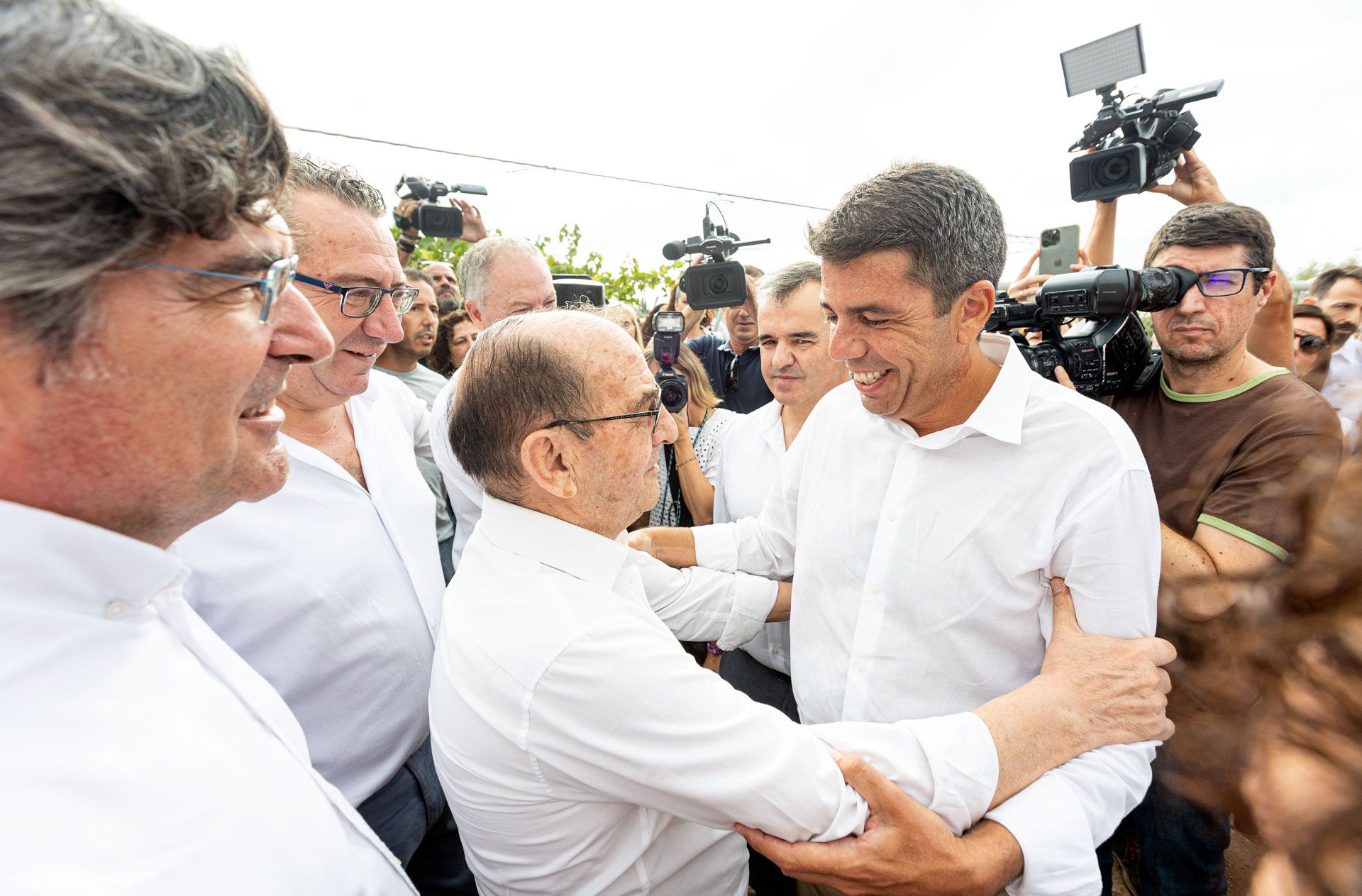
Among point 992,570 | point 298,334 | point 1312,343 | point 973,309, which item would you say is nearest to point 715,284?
point 973,309

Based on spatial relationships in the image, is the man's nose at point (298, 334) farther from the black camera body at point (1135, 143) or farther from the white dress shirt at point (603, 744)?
the black camera body at point (1135, 143)

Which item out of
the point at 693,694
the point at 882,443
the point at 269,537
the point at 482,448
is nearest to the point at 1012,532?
the point at 882,443

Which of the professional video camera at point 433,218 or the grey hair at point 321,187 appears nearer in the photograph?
the grey hair at point 321,187

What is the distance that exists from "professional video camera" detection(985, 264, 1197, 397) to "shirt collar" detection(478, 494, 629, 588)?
1.67 m

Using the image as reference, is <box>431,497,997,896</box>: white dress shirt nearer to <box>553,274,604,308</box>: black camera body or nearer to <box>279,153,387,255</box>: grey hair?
<box>279,153,387,255</box>: grey hair

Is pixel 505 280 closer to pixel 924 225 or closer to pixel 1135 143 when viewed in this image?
pixel 924 225

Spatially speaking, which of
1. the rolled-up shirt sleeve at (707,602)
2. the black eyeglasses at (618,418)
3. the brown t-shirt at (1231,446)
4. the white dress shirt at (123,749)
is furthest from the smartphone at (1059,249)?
the white dress shirt at (123,749)

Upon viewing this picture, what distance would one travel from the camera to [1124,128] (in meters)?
3.39

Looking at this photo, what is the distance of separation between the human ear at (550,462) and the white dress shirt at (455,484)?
3.21 feet

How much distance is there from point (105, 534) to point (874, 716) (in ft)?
5.75

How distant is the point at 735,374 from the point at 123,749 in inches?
166

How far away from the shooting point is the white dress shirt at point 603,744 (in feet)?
4.30

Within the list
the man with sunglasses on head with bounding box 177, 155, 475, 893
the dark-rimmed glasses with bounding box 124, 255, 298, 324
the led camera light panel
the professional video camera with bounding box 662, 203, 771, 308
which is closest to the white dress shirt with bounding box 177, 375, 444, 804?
the man with sunglasses on head with bounding box 177, 155, 475, 893

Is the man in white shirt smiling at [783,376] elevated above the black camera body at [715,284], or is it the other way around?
the black camera body at [715,284]
